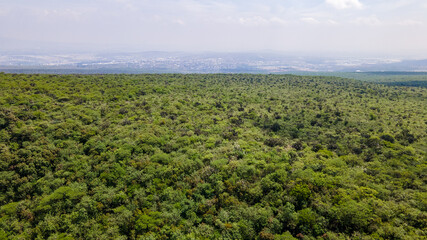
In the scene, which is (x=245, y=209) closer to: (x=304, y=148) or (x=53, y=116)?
(x=304, y=148)

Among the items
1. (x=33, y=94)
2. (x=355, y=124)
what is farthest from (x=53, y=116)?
(x=355, y=124)

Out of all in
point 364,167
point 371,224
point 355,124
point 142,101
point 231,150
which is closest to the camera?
point 371,224

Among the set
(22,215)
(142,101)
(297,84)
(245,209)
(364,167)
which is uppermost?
(297,84)

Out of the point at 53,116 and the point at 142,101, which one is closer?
the point at 53,116

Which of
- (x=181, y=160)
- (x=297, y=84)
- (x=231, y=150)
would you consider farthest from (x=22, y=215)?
(x=297, y=84)

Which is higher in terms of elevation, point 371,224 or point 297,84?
point 297,84

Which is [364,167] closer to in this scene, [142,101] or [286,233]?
[286,233]

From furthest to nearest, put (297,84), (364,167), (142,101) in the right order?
(297,84), (142,101), (364,167)
